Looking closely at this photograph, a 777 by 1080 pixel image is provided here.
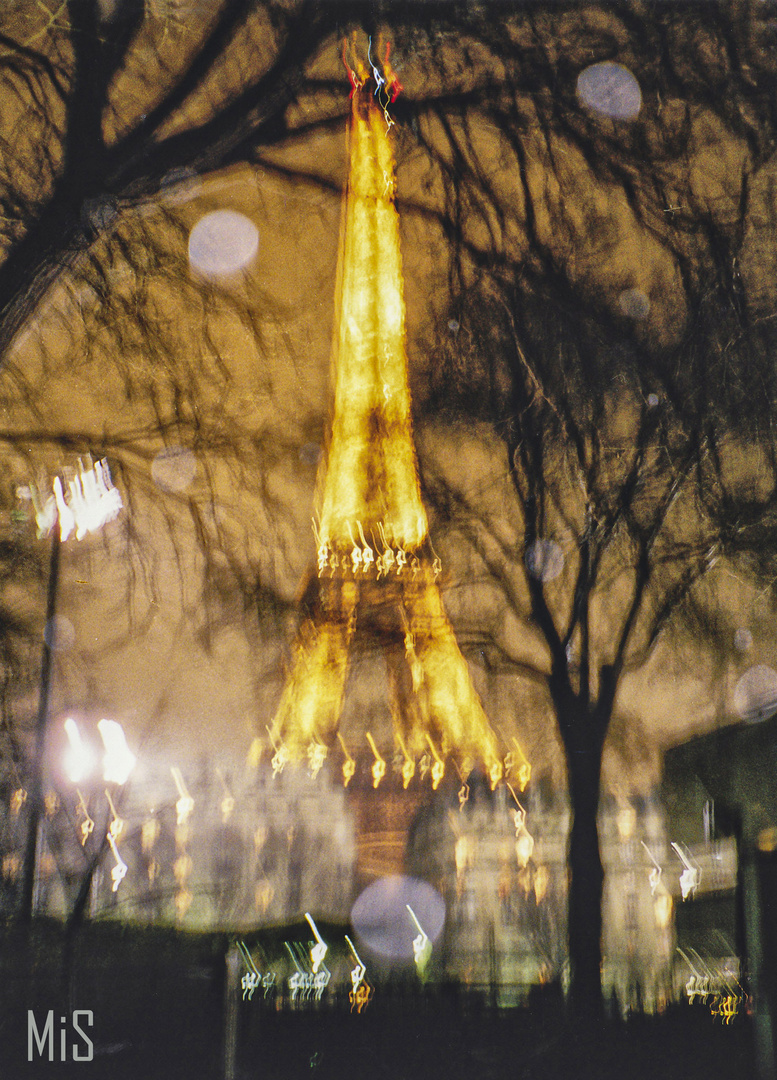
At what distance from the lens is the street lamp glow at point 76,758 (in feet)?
7.38

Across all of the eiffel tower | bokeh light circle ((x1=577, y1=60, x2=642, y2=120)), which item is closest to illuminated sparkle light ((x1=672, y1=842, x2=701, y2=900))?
the eiffel tower

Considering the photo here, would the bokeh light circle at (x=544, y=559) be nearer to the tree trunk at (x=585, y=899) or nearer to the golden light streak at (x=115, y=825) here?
the tree trunk at (x=585, y=899)

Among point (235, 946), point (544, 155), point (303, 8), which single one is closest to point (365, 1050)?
point (235, 946)

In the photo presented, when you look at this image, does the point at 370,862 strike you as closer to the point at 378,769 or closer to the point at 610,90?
the point at 378,769

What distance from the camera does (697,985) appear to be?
7.59 feet

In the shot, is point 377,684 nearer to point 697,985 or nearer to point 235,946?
point 235,946

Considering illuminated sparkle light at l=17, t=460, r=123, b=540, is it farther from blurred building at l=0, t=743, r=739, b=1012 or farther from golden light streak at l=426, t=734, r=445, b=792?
golden light streak at l=426, t=734, r=445, b=792

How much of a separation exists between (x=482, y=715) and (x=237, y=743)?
0.71 metres

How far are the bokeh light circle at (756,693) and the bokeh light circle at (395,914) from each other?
110 cm

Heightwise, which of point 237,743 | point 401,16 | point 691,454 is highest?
point 401,16

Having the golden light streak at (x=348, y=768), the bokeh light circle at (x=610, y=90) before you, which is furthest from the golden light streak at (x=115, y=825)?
the bokeh light circle at (x=610, y=90)

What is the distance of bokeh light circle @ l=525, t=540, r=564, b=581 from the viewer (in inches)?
96.2

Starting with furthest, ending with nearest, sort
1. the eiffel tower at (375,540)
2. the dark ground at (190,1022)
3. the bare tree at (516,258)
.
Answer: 1. the bare tree at (516,258)
2. the eiffel tower at (375,540)
3. the dark ground at (190,1022)

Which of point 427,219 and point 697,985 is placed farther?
point 427,219
